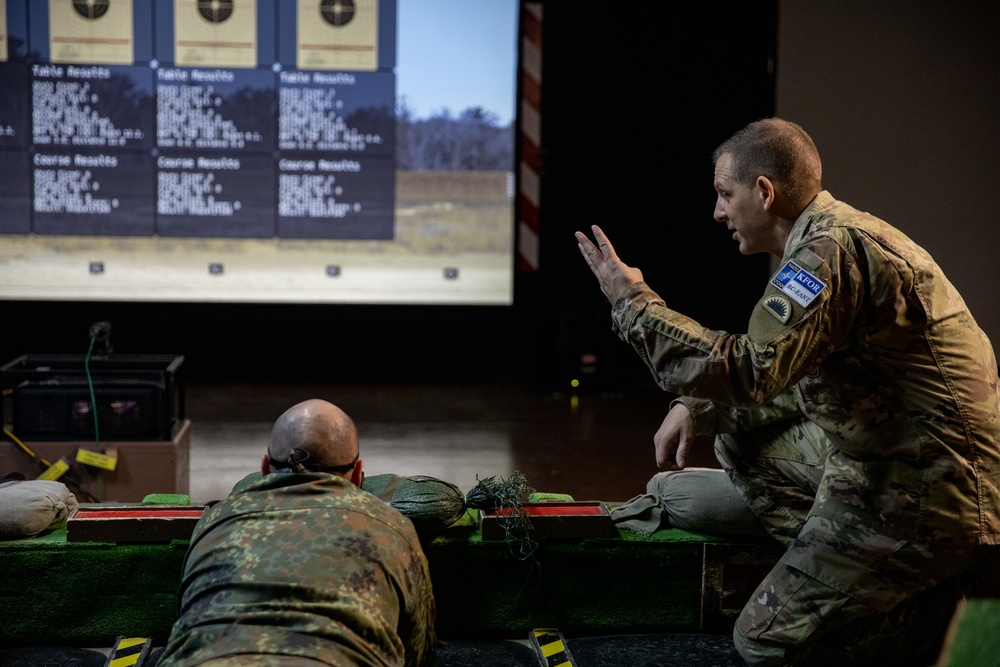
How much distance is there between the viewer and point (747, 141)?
7.01ft

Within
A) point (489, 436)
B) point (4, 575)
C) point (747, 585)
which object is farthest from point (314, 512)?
point (489, 436)

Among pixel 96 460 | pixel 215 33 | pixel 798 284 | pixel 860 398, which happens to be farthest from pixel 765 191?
pixel 215 33

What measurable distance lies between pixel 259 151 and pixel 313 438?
3.88m

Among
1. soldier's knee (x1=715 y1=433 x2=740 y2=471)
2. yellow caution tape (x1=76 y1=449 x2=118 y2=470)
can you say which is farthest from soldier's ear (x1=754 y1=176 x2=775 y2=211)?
yellow caution tape (x1=76 y1=449 x2=118 y2=470)

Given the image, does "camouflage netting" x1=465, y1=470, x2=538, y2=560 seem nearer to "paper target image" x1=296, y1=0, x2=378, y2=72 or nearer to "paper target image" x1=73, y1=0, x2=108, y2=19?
"paper target image" x1=296, y1=0, x2=378, y2=72

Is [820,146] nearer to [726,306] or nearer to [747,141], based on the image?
[726,306]

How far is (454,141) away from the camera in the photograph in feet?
18.6

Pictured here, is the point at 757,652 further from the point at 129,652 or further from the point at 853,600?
the point at 129,652

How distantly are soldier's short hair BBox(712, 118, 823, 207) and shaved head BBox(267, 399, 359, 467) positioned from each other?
93 centimetres

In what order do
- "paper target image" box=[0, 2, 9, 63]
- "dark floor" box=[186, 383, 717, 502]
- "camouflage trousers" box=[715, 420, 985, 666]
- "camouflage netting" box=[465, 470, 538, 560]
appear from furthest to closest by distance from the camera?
"paper target image" box=[0, 2, 9, 63] < "dark floor" box=[186, 383, 717, 502] < "camouflage netting" box=[465, 470, 538, 560] < "camouflage trousers" box=[715, 420, 985, 666]

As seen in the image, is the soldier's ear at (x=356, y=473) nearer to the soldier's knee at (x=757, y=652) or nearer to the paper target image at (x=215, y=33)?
the soldier's knee at (x=757, y=652)

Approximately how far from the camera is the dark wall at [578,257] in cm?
557

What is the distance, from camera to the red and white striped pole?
18.2 feet

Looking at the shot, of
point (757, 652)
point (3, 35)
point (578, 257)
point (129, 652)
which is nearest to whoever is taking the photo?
point (757, 652)
